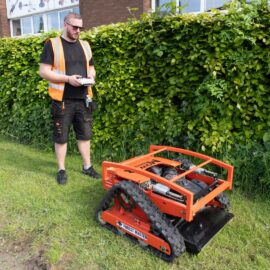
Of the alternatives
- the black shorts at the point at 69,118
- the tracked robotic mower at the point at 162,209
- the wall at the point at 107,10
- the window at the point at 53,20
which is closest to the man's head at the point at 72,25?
the black shorts at the point at 69,118

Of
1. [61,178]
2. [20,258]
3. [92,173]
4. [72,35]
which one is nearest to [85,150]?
[92,173]

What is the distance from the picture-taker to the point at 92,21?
11047mm

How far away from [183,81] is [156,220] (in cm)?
216

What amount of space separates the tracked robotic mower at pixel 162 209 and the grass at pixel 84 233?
0.45 ft

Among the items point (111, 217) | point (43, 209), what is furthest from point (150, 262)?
point (43, 209)

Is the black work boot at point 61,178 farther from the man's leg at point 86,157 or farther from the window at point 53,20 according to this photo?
the window at point 53,20

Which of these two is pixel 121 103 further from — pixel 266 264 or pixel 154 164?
pixel 266 264

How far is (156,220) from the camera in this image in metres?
A: 2.51

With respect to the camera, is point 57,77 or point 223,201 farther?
point 57,77

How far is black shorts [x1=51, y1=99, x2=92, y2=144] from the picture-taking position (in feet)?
12.8

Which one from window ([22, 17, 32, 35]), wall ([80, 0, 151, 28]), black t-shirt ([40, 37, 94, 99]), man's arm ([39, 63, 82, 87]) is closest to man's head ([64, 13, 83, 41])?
black t-shirt ([40, 37, 94, 99])

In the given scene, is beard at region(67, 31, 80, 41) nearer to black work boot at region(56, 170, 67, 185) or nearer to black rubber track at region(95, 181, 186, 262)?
black work boot at region(56, 170, 67, 185)

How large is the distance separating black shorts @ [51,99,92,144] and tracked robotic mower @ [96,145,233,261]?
115 centimetres

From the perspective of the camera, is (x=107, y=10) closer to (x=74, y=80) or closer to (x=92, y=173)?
(x=74, y=80)
